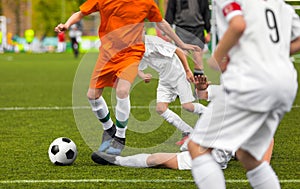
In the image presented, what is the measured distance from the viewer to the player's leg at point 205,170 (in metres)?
4.02

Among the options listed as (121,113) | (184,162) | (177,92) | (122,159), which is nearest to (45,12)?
(177,92)

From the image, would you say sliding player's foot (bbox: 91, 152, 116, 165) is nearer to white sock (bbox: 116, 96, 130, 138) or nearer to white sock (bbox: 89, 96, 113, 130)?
white sock (bbox: 116, 96, 130, 138)

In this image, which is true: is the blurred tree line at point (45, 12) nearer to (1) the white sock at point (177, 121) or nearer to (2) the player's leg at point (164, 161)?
(1) the white sock at point (177, 121)

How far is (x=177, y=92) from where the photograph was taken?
760cm

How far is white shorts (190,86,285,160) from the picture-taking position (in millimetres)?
3840

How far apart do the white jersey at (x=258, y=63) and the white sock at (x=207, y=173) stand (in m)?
0.39

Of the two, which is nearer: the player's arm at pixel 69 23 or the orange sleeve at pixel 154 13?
the player's arm at pixel 69 23

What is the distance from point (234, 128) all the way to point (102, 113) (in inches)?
132

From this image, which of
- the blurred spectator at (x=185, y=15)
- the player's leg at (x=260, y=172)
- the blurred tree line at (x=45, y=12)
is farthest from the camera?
the blurred tree line at (x=45, y=12)

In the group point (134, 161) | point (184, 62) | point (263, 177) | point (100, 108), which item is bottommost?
point (100, 108)

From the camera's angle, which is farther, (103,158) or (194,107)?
(194,107)

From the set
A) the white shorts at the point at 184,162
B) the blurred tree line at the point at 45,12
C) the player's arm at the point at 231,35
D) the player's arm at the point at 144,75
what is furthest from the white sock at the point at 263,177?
the blurred tree line at the point at 45,12

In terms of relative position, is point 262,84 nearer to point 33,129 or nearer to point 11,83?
point 33,129

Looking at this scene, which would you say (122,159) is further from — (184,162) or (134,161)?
(184,162)
